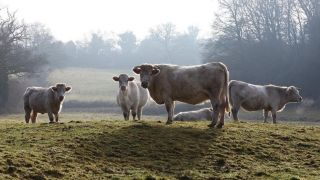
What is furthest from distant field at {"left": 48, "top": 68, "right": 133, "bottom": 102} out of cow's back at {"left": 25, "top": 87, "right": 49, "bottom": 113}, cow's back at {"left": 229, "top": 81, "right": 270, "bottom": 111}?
cow's back at {"left": 25, "top": 87, "right": 49, "bottom": 113}

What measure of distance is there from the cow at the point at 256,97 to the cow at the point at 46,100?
323 inches

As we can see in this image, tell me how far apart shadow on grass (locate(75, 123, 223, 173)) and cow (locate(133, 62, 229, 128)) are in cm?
188

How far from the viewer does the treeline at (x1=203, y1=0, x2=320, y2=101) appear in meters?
67.4

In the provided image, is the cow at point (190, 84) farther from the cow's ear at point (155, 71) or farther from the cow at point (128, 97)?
the cow at point (128, 97)

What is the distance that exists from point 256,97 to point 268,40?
50.9 m

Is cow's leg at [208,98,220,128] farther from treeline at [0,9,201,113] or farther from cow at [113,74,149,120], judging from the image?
treeline at [0,9,201,113]

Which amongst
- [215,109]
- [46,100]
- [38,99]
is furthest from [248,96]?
[38,99]

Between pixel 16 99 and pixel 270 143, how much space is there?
54.7 m

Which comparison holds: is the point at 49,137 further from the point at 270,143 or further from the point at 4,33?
the point at 4,33

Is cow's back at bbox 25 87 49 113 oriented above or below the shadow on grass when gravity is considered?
above

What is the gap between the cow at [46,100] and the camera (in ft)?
70.8

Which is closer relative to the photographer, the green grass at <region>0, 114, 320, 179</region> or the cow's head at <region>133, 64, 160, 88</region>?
the green grass at <region>0, 114, 320, 179</region>

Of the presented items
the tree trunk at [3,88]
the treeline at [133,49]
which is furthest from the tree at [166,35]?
the tree trunk at [3,88]

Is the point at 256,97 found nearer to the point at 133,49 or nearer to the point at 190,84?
the point at 190,84
